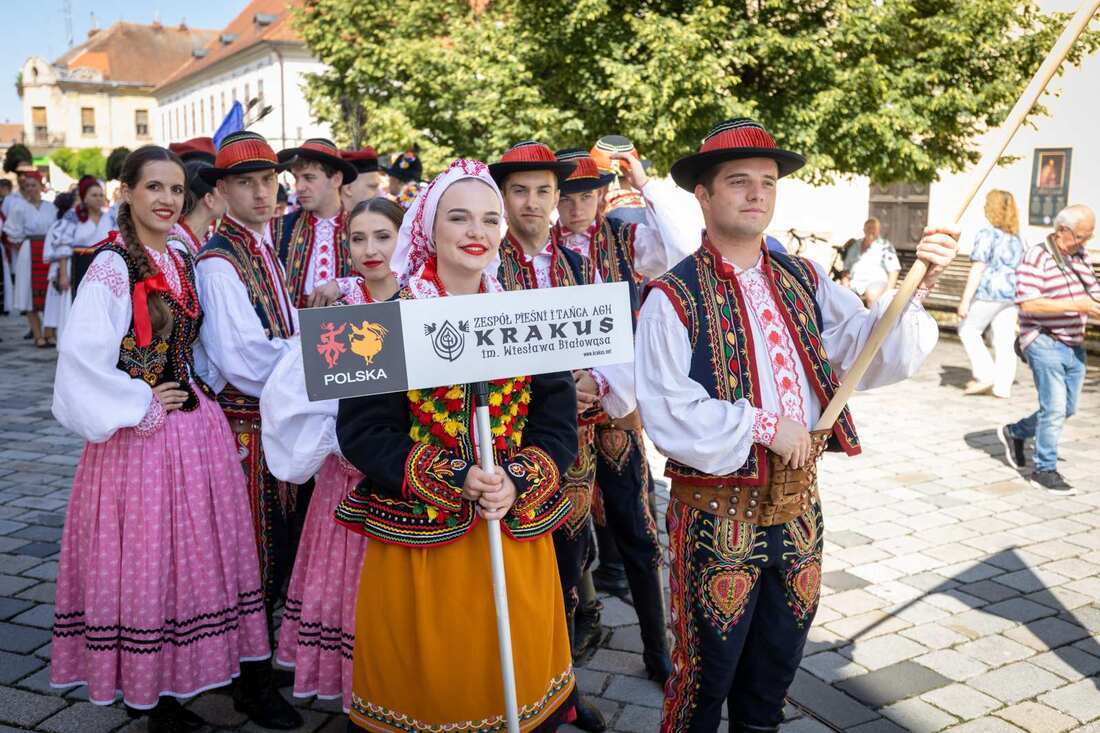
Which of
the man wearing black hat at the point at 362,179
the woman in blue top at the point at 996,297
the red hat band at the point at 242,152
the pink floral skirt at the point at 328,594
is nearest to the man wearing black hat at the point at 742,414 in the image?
the pink floral skirt at the point at 328,594

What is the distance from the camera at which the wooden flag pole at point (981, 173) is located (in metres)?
2.42

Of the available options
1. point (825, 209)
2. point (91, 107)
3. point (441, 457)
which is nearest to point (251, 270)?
point (441, 457)

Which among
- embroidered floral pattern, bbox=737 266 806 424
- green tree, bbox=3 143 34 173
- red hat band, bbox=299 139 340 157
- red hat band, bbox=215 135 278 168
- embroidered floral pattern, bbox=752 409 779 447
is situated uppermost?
green tree, bbox=3 143 34 173

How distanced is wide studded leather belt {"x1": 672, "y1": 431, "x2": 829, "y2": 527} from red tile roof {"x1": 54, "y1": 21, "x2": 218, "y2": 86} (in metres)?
94.0

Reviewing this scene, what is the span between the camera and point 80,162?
7069 cm

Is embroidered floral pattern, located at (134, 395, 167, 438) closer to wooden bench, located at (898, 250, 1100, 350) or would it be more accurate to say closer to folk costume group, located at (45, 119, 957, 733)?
folk costume group, located at (45, 119, 957, 733)

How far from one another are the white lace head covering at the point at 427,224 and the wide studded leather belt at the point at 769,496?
881 mm

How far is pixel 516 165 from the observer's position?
400 centimetres

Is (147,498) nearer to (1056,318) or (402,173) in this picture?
(1056,318)

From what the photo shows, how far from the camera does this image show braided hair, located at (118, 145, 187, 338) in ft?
11.9

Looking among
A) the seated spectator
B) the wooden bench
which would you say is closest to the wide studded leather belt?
the seated spectator

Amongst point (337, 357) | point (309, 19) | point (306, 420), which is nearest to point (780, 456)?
point (337, 357)

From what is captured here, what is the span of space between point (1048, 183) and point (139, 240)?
1591 cm

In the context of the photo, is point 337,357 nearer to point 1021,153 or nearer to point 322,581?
point 322,581
